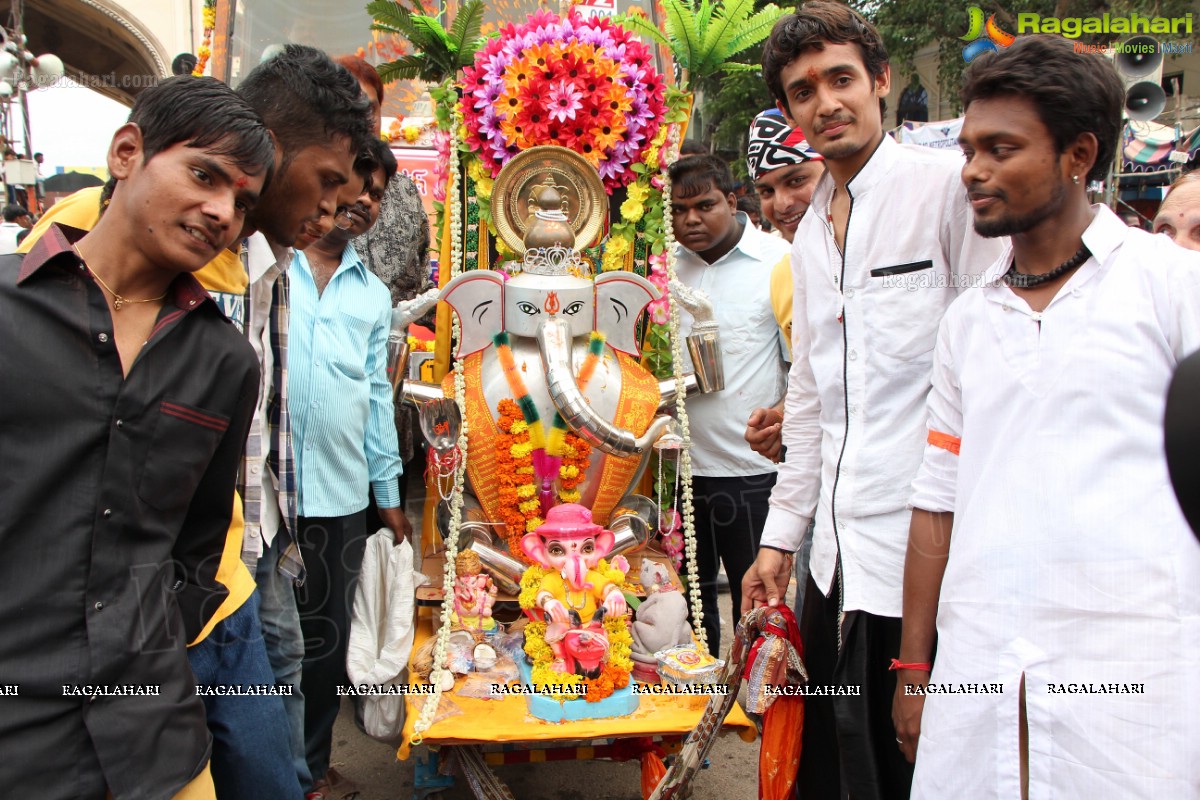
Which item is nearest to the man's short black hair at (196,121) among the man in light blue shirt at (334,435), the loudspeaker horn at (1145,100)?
the man in light blue shirt at (334,435)

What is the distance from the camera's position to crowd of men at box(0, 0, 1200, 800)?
1.49 m

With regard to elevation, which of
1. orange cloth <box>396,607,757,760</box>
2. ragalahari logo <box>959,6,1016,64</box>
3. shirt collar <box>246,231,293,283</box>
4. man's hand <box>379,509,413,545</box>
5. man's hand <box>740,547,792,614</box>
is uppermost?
ragalahari logo <box>959,6,1016,64</box>

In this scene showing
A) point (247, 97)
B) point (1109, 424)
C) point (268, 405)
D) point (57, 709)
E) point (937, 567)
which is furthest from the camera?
point (268, 405)

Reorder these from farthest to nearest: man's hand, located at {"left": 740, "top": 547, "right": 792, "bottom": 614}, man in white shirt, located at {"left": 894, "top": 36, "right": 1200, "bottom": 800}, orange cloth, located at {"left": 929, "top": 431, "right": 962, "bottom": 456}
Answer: man's hand, located at {"left": 740, "top": 547, "right": 792, "bottom": 614} → orange cloth, located at {"left": 929, "top": 431, "right": 962, "bottom": 456} → man in white shirt, located at {"left": 894, "top": 36, "right": 1200, "bottom": 800}

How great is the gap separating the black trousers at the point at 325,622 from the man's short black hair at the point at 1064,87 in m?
2.43

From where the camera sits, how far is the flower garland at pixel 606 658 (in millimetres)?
2842

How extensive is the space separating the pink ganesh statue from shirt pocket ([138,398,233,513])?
58.2 inches

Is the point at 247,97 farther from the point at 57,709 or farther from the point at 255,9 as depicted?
the point at 255,9

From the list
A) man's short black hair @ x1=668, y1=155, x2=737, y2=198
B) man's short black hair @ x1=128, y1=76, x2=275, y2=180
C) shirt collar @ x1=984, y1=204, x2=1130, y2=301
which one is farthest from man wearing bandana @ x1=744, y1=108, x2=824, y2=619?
man's short black hair @ x1=128, y1=76, x2=275, y2=180

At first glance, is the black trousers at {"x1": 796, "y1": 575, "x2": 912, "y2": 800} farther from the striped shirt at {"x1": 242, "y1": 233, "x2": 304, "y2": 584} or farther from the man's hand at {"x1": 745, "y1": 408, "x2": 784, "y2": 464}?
the striped shirt at {"x1": 242, "y1": 233, "x2": 304, "y2": 584}

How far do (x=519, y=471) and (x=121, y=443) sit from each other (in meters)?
1.92

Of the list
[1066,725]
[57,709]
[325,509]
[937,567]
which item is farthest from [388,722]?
[1066,725]

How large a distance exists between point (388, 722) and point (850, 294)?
206 centimetres

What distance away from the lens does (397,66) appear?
381 centimetres
